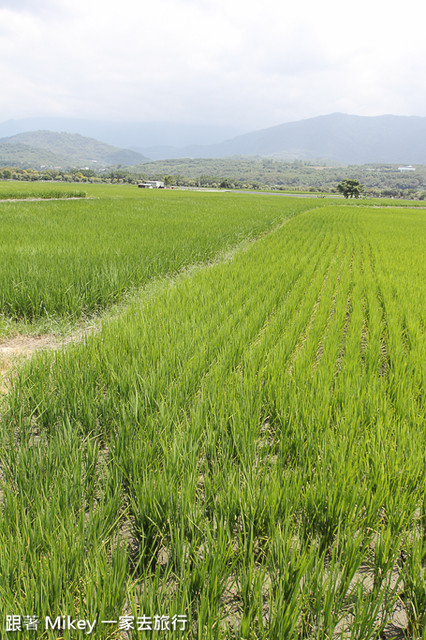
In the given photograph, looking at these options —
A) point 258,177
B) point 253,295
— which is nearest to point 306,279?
point 253,295

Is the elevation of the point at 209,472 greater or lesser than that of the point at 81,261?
lesser

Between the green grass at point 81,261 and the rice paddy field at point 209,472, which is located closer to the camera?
the rice paddy field at point 209,472

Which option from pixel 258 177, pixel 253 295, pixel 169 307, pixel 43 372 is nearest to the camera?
pixel 43 372

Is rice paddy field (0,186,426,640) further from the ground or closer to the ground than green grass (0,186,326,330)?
closer to the ground

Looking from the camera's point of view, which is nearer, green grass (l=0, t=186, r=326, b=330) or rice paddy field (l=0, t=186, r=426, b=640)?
rice paddy field (l=0, t=186, r=426, b=640)

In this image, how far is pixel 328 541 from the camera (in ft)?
4.82

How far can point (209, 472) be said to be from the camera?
1854 mm

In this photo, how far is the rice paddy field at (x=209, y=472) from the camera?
A: 1.12 meters

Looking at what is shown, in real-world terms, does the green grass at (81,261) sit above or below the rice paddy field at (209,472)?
above

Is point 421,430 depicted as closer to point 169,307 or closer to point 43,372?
point 43,372

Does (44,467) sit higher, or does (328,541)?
(44,467)

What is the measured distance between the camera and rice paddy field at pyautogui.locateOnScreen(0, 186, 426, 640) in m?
1.12

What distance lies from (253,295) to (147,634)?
13.3ft

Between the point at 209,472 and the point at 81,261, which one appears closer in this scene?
the point at 209,472
